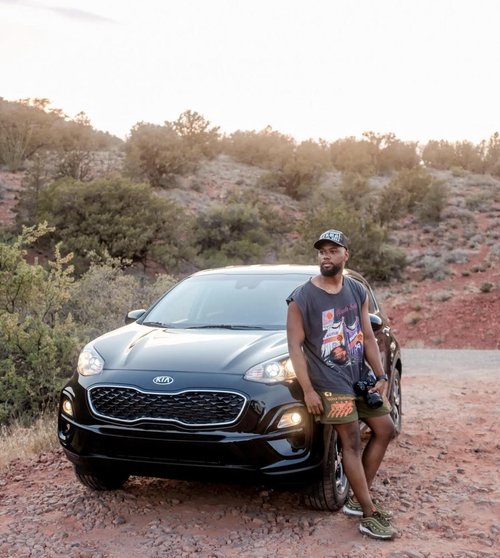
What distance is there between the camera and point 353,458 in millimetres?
4414

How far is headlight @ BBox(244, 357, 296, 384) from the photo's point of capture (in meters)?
4.57

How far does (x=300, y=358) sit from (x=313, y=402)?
0.27 metres

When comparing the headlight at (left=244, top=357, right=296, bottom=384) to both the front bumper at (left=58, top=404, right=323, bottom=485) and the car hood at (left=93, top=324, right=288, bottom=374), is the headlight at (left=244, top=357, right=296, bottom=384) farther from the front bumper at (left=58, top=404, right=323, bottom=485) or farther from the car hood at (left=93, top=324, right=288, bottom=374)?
the front bumper at (left=58, top=404, right=323, bottom=485)

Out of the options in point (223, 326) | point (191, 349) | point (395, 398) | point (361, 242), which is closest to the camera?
point (191, 349)

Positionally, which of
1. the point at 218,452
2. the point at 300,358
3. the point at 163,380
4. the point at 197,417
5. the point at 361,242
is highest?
the point at 300,358

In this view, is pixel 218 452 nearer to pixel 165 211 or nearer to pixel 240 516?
pixel 240 516

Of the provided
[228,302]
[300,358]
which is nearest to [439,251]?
[228,302]

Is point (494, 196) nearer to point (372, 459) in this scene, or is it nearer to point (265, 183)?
point (265, 183)

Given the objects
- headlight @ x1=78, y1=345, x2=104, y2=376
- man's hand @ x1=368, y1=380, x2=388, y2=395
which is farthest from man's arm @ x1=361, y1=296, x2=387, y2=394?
headlight @ x1=78, y1=345, x2=104, y2=376

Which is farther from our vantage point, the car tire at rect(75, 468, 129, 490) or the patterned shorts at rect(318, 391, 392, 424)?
the car tire at rect(75, 468, 129, 490)

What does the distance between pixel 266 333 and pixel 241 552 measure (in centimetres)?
161

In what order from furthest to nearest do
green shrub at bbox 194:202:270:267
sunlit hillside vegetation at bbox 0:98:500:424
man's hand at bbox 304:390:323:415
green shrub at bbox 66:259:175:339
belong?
green shrub at bbox 194:202:270:267 → green shrub at bbox 66:259:175:339 → sunlit hillside vegetation at bbox 0:98:500:424 → man's hand at bbox 304:390:323:415

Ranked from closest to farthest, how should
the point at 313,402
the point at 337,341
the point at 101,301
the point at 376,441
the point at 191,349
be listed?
the point at 313,402 < the point at 337,341 < the point at 376,441 < the point at 191,349 < the point at 101,301

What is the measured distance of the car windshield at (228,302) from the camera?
576 cm
